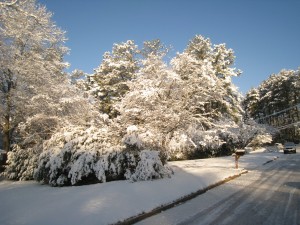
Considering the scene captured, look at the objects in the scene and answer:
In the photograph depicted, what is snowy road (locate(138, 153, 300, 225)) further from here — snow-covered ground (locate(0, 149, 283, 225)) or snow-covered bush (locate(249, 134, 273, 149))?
snow-covered bush (locate(249, 134, 273, 149))

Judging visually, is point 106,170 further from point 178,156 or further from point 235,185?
point 178,156

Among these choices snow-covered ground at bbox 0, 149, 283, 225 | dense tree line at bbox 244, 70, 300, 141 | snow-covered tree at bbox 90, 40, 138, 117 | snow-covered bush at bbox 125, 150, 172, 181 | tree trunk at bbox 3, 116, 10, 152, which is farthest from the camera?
dense tree line at bbox 244, 70, 300, 141

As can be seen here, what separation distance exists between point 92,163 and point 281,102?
225ft

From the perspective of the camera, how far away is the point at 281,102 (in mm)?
70875

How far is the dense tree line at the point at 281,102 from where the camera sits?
6906cm

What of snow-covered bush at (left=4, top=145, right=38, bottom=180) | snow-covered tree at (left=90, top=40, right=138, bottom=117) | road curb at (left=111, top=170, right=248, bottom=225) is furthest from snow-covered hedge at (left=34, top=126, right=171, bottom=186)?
snow-covered tree at (left=90, top=40, right=138, bottom=117)

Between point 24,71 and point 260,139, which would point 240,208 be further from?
point 260,139

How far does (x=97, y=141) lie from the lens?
13602mm

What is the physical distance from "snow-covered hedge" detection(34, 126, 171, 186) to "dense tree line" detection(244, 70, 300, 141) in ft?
188

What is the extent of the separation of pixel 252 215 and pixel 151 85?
11.1m

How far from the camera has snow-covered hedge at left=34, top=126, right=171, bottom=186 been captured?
40.5 feet

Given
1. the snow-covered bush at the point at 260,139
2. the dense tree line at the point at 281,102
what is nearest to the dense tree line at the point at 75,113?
the snow-covered bush at the point at 260,139

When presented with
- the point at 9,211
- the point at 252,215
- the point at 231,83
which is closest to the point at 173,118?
the point at 252,215

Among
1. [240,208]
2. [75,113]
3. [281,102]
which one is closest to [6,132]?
[75,113]
